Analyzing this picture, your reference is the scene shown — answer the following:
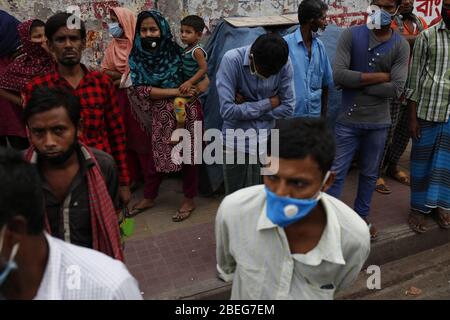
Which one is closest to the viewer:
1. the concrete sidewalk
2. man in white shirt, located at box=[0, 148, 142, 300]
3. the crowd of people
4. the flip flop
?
man in white shirt, located at box=[0, 148, 142, 300]

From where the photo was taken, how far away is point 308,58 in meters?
4.00

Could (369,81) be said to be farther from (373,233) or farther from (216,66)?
(216,66)

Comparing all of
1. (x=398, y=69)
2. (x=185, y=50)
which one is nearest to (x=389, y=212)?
(x=398, y=69)

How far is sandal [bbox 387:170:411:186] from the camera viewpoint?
514 cm

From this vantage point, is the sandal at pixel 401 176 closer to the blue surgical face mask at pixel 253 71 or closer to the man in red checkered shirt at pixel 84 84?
the blue surgical face mask at pixel 253 71

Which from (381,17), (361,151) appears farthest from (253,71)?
(361,151)

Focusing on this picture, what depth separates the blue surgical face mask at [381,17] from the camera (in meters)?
3.41

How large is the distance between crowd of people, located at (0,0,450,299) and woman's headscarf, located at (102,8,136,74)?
0.01 meters

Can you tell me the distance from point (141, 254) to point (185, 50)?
6.19 feet

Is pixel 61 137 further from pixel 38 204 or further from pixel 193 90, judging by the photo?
pixel 193 90

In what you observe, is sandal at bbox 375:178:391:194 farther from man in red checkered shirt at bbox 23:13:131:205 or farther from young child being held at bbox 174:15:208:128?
man in red checkered shirt at bbox 23:13:131:205

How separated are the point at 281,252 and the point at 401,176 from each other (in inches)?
154

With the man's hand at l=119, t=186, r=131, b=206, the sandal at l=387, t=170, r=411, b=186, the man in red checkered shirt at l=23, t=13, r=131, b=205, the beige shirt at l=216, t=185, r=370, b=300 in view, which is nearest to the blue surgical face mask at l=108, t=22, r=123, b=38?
the man in red checkered shirt at l=23, t=13, r=131, b=205

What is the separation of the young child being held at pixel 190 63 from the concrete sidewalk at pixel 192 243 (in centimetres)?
98
